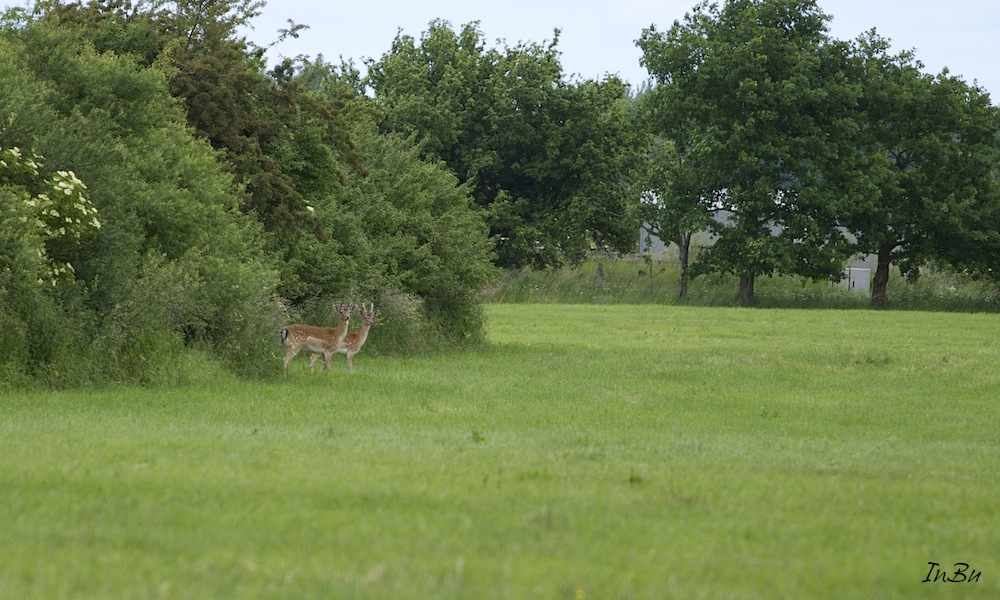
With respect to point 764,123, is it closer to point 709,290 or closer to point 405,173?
point 709,290

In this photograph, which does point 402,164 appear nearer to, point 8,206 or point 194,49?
point 194,49

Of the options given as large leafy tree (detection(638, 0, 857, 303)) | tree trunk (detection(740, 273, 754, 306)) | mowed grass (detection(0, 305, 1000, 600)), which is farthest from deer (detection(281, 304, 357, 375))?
tree trunk (detection(740, 273, 754, 306))

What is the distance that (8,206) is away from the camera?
55.6ft

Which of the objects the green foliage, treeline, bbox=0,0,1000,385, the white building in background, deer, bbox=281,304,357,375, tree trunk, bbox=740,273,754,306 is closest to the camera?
the green foliage

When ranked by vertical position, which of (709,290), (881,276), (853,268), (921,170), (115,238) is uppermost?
(921,170)

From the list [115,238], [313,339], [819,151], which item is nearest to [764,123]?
[819,151]

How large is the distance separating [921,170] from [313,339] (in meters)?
46.3

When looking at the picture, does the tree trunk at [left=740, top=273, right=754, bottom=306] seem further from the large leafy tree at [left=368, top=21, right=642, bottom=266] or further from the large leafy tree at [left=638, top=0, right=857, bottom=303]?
the large leafy tree at [left=368, top=21, right=642, bottom=266]

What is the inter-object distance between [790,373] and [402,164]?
40.6ft

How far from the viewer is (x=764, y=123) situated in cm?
6141

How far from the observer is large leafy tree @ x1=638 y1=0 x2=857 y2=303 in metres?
60.5

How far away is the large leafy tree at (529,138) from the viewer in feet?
227

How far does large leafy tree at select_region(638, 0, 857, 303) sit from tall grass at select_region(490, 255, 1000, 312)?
2305 mm

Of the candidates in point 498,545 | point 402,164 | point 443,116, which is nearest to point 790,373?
point 402,164
